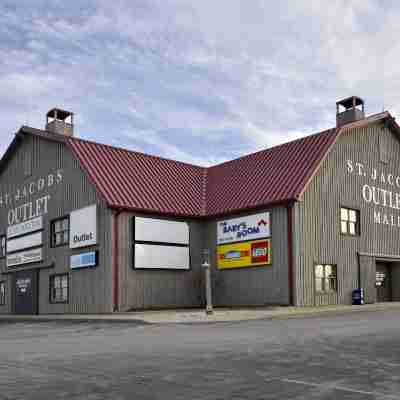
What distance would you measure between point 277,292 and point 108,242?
7.99 metres

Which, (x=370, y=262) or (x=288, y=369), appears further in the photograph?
(x=370, y=262)

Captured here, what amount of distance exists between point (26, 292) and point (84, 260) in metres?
7.61

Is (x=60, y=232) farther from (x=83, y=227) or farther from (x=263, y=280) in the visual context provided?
(x=263, y=280)

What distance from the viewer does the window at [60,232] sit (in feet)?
105

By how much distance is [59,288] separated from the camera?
32.4 m

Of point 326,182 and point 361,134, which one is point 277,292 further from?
point 361,134

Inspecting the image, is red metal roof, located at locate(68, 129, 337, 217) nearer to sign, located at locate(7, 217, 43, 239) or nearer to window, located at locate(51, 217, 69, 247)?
window, located at locate(51, 217, 69, 247)

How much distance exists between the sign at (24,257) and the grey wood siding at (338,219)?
14981mm

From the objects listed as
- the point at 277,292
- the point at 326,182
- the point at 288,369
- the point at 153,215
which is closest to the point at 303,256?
the point at 277,292

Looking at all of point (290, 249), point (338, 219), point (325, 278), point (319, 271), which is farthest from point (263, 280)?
point (338, 219)

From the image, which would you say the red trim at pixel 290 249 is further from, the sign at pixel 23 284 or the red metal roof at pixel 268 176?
the sign at pixel 23 284

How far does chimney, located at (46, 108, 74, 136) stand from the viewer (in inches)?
1426

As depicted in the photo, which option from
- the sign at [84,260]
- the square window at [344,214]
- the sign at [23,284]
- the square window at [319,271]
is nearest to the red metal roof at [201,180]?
the sign at [84,260]

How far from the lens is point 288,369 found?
9484 mm
